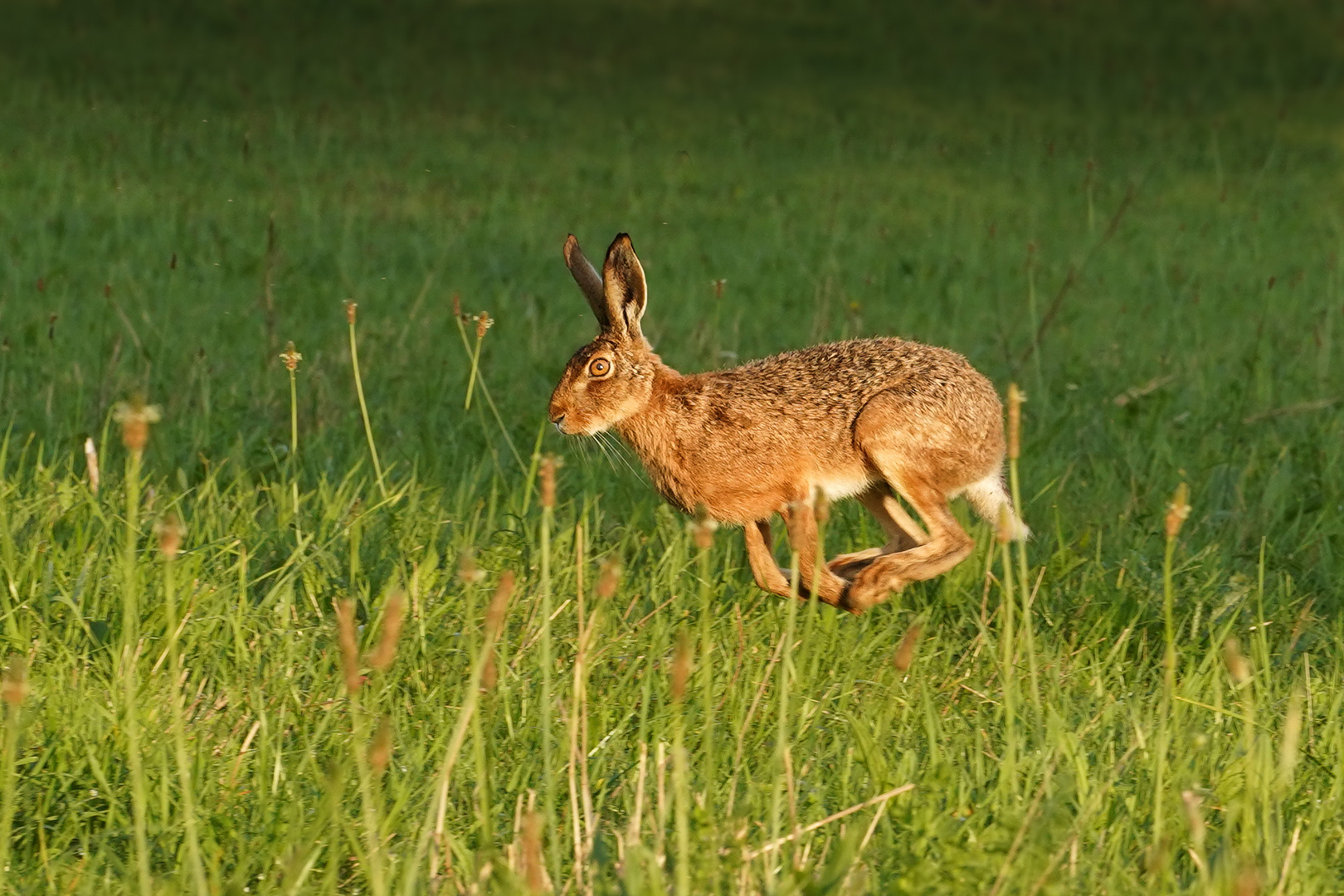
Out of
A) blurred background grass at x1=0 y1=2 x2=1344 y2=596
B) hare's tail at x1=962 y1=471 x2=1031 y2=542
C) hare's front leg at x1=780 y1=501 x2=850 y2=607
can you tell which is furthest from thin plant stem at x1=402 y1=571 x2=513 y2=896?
blurred background grass at x1=0 y1=2 x2=1344 y2=596

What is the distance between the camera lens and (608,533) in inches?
205

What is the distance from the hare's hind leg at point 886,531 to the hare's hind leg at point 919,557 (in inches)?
4.8

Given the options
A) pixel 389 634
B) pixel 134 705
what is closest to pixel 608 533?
pixel 134 705

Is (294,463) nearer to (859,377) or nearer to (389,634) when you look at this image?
(859,377)

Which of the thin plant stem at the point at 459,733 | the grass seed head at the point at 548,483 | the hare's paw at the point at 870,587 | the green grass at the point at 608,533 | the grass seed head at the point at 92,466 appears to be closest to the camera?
the thin plant stem at the point at 459,733

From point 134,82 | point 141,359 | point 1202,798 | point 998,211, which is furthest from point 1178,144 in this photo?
point 1202,798

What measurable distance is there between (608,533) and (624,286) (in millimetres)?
780

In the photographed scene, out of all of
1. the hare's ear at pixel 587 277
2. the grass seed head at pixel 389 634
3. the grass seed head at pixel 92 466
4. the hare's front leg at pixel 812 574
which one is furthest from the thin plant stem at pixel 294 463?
the grass seed head at pixel 389 634

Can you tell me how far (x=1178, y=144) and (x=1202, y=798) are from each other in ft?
47.7

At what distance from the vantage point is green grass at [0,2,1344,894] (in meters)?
3.02

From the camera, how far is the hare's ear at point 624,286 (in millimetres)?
4797

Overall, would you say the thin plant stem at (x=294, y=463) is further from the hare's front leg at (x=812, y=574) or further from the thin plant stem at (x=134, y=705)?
the hare's front leg at (x=812, y=574)

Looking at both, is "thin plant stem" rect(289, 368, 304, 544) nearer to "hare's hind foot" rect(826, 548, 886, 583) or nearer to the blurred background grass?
the blurred background grass

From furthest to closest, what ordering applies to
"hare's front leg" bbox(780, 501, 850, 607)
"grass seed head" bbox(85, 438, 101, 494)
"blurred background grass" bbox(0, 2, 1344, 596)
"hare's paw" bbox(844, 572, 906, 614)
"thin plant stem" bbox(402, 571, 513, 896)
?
"blurred background grass" bbox(0, 2, 1344, 596) < "grass seed head" bbox(85, 438, 101, 494) < "hare's paw" bbox(844, 572, 906, 614) < "hare's front leg" bbox(780, 501, 850, 607) < "thin plant stem" bbox(402, 571, 513, 896)
